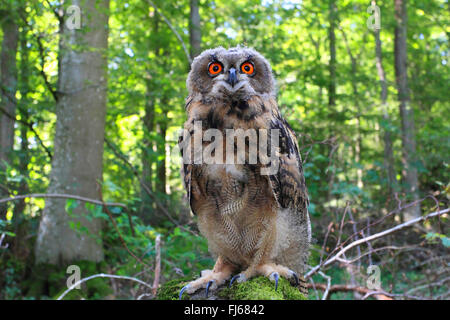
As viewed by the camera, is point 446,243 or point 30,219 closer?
point 446,243

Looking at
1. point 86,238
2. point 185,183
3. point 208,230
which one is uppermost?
point 185,183

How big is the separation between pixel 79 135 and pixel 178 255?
2.88 metres

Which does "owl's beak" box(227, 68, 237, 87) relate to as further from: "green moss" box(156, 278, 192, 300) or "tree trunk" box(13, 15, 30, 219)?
"tree trunk" box(13, 15, 30, 219)

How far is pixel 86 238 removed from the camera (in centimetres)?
591

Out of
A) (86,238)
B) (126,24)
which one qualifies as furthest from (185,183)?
(126,24)

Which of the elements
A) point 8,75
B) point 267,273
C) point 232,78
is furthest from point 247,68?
point 8,75

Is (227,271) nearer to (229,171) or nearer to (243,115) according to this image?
(229,171)

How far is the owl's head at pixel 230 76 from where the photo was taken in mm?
2240

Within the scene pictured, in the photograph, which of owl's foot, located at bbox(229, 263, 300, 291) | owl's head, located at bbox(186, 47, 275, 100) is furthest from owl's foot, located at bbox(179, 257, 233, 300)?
owl's head, located at bbox(186, 47, 275, 100)

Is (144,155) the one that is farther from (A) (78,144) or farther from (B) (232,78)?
(B) (232,78)

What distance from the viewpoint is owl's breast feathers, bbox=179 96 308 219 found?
2264mm

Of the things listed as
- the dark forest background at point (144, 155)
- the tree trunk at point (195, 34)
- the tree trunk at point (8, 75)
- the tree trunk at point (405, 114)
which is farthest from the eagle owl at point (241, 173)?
the tree trunk at point (405, 114)

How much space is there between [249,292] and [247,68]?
137 cm
